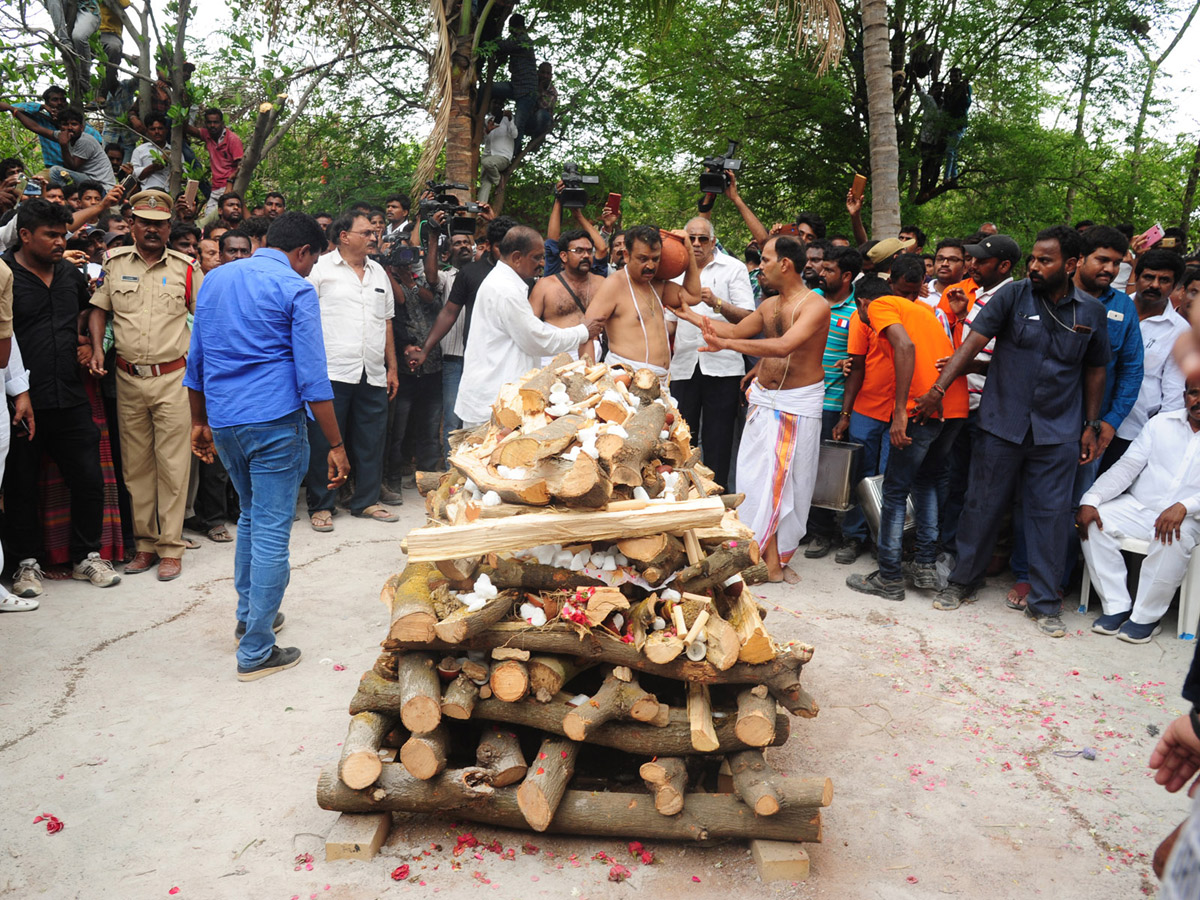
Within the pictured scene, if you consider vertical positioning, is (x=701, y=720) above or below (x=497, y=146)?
below

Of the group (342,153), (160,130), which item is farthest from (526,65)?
(160,130)

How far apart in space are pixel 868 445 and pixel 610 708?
3.81m

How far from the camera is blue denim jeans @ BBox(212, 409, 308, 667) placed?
4.00 metres

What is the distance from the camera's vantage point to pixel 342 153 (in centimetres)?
1234

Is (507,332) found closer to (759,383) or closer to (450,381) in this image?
(759,383)

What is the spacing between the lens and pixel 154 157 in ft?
24.6

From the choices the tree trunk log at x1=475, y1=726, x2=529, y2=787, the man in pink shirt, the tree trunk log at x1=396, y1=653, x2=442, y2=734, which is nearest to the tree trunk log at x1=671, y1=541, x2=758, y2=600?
the tree trunk log at x1=475, y1=726, x2=529, y2=787

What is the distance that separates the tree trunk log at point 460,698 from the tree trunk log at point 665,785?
0.63m

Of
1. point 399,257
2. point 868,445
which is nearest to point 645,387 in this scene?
point 868,445

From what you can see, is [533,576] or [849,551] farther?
[849,551]

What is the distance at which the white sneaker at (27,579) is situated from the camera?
4.95 metres

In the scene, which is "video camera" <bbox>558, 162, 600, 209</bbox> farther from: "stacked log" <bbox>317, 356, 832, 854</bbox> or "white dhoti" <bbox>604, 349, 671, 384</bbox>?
"stacked log" <bbox>317, 356, 832, 854</bbox>

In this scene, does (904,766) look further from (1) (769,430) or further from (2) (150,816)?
(2) (150,816)

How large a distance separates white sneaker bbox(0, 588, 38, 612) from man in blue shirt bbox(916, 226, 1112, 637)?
5465mm
